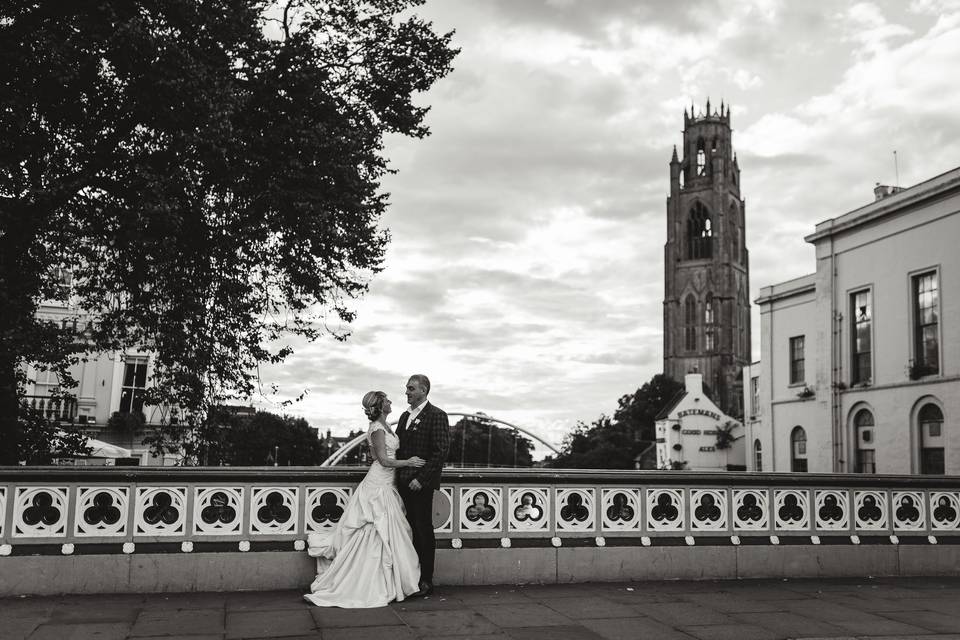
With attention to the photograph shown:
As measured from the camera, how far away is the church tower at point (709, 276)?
12350 centimetres

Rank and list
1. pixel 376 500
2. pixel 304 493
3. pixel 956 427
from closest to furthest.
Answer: pixel 376 500 < pixel 304 493 < pixel 956 427

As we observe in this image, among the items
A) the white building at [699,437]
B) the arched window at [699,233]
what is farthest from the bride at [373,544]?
the arched window at [699,233]

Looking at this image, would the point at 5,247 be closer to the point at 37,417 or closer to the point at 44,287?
the point at 44,287

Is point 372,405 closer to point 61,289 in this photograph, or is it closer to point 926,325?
point 61,289

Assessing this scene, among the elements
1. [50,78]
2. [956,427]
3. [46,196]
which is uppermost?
[50,78]

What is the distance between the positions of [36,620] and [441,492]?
3.78 m

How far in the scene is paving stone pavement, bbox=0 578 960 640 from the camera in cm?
627

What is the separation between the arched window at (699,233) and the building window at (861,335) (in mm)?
97692

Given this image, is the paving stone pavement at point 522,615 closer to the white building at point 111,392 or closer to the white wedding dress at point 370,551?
the white wedding dress at point 370,551

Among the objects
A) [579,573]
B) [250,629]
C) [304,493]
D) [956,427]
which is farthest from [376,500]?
[956,427]

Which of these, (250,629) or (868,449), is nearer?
(250,629)

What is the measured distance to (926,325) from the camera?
2853cm

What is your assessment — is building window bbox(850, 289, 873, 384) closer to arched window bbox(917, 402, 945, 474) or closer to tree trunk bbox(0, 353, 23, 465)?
arched window bbox(917, 402, 945, 474)

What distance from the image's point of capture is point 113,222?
13.5 meters
